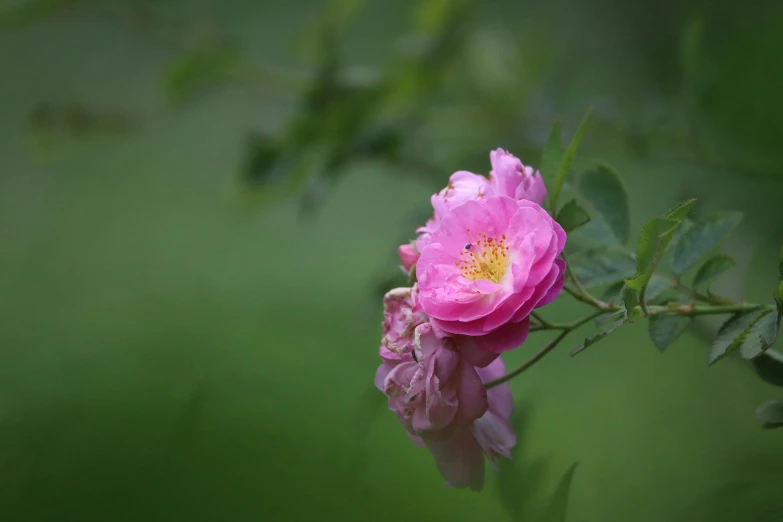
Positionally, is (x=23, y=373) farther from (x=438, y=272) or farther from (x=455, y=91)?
(x=438, y=272)

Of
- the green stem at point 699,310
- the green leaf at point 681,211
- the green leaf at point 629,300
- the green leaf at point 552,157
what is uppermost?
the green leaf at point 552,157

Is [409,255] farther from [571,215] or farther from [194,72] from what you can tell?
[194,72]

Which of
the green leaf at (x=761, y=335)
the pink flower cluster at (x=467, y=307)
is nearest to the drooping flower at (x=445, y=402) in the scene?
the pink flower cluster at (x=467, y=307)

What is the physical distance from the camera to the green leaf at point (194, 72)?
0.77 meters

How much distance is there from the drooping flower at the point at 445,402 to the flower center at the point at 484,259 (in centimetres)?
3

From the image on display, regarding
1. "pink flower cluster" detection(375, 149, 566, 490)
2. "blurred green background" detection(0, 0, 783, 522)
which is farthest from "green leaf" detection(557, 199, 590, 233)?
"blurred green background" detection(0, 0, 783, 522)

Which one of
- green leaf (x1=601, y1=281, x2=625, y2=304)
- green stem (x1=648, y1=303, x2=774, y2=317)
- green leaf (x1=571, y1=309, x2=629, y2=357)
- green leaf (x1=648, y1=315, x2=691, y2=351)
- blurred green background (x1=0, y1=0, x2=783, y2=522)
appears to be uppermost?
green leaf (x1=571, y1=309, x2=629, y2=357)

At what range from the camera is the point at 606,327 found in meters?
0.26

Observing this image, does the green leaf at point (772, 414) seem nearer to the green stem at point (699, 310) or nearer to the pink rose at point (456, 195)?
the green stem at point (699, 310)

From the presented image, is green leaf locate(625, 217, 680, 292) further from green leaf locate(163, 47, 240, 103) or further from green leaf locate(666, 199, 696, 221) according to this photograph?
green leaf locate(163, 47, 240, 103)

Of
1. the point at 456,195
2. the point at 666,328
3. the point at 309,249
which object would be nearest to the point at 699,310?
the point at 666,328

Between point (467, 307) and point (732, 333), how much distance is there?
11cm

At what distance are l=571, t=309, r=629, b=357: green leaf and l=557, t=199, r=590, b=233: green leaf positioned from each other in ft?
0.15

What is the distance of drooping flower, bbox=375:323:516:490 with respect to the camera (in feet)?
0.84
